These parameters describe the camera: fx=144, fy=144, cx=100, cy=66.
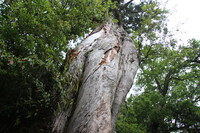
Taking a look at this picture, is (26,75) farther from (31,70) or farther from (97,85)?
(97,85)

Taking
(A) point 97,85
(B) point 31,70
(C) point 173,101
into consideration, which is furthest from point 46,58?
(C) point 173,101

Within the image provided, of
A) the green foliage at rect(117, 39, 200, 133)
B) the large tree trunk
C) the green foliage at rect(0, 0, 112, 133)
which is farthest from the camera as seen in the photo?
the green foliage at rect(117, 39, 200, 133)

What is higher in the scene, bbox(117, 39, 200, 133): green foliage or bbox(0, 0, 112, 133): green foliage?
bbox(117, 39, 200, 133): green foliage

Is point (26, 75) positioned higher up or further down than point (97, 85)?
further down

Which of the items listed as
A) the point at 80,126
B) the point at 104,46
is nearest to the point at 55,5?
the point at 104,46

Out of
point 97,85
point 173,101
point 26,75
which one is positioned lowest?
point 26,75

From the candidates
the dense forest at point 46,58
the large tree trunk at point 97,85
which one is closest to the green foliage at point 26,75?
the dense forest at point 46,58

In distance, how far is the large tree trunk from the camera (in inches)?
102

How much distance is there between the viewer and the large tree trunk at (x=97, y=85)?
2578mm

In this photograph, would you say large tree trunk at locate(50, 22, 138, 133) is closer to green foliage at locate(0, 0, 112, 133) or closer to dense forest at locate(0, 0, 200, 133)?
dense forest at locate(0, 0, 200, 133)

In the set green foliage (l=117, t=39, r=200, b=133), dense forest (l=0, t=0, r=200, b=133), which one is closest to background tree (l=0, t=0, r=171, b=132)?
dense forest (l=0, t=0, r=200, b=133)

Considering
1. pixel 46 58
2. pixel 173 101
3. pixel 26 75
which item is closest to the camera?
pixel 26 75

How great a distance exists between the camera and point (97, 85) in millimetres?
3299

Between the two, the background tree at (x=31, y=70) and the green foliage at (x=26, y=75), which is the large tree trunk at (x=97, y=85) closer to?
the background tree at (x=31, y=70)
